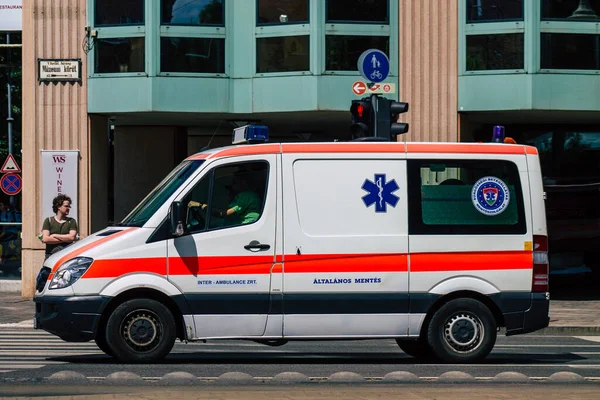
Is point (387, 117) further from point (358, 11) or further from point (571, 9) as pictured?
point (571, 9)

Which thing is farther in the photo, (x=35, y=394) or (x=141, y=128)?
(x=141, y=128)

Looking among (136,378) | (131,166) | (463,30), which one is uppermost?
(463,30)

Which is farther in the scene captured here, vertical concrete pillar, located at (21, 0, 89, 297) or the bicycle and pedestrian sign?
vertical concrete pillar, located at (21, 0, 89, 297)

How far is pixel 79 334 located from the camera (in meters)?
11.6

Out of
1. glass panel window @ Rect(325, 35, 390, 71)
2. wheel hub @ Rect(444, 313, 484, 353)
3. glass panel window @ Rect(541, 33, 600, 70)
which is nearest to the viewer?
wheel hub @ Rect(444, 313, 484, 353)

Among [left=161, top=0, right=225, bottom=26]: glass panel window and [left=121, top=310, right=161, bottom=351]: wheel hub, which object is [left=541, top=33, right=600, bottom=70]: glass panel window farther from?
[left=121, top=310, right=161, bottom=351]: wheel hub

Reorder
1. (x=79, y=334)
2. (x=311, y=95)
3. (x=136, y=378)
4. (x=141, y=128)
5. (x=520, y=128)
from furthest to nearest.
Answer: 1. (x=141, y=128)
2. (x=520, y=128)
3. (x=311, y=95)
4. (x=79, y=334)
5. (x=136, y=378)

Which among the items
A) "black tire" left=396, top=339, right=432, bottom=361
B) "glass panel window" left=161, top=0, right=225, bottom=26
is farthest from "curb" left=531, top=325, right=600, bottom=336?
"glass panel window" left=161, top=0, right=225, bottom=26

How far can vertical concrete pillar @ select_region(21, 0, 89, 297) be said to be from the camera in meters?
23.6

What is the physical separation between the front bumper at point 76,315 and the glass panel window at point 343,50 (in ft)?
39.1

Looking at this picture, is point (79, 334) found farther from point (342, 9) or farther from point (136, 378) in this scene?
point (342, 9)

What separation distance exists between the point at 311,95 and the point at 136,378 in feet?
42.3

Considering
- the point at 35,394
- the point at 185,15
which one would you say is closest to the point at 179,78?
the point at 185,15

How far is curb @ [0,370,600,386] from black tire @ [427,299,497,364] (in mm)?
964
